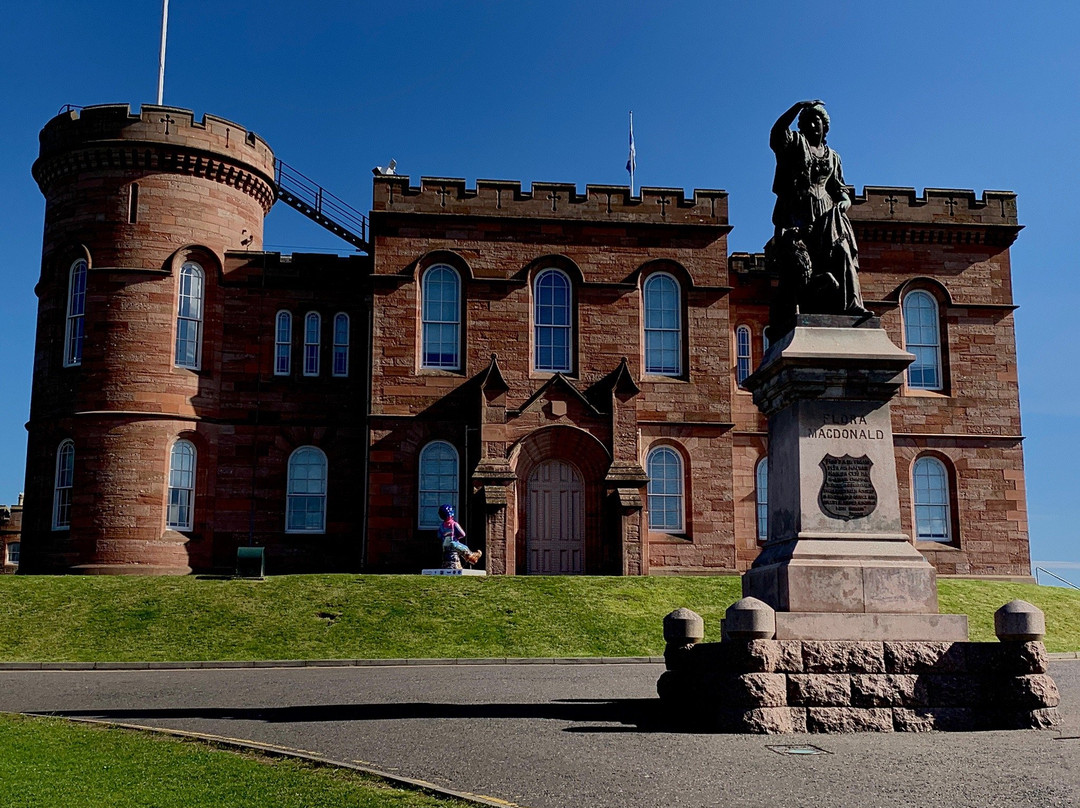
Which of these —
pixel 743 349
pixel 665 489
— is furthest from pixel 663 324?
pixel 665 489

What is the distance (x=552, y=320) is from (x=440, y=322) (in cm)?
291

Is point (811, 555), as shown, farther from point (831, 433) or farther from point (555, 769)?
point (555, 769)

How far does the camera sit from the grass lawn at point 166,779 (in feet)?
23.4

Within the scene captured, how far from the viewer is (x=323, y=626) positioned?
2025 centimetres

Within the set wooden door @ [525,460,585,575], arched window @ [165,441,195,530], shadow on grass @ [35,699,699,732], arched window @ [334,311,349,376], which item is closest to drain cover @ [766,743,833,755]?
shadow on grass @ [35,699,699,732]

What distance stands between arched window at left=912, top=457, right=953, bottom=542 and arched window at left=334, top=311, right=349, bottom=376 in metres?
15.9

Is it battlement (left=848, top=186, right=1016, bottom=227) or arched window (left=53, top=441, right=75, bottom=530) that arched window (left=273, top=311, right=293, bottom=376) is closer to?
arched window (left=53, top=441, right=75, bottom=530)

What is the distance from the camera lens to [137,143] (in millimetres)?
29516

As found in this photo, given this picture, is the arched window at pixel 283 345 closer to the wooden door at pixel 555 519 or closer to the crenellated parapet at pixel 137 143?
the crenellated parapet at pixel 137 143

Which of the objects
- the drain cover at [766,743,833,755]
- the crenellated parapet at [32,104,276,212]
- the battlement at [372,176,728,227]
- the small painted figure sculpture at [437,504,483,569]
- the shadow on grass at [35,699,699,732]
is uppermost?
the crenellated parapet at [32,104,276,212]

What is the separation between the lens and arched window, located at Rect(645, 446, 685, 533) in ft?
96.7

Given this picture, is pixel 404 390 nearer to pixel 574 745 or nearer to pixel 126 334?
pixel 126 334

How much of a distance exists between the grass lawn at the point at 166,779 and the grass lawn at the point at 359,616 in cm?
915

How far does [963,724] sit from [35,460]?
26.0 meters
